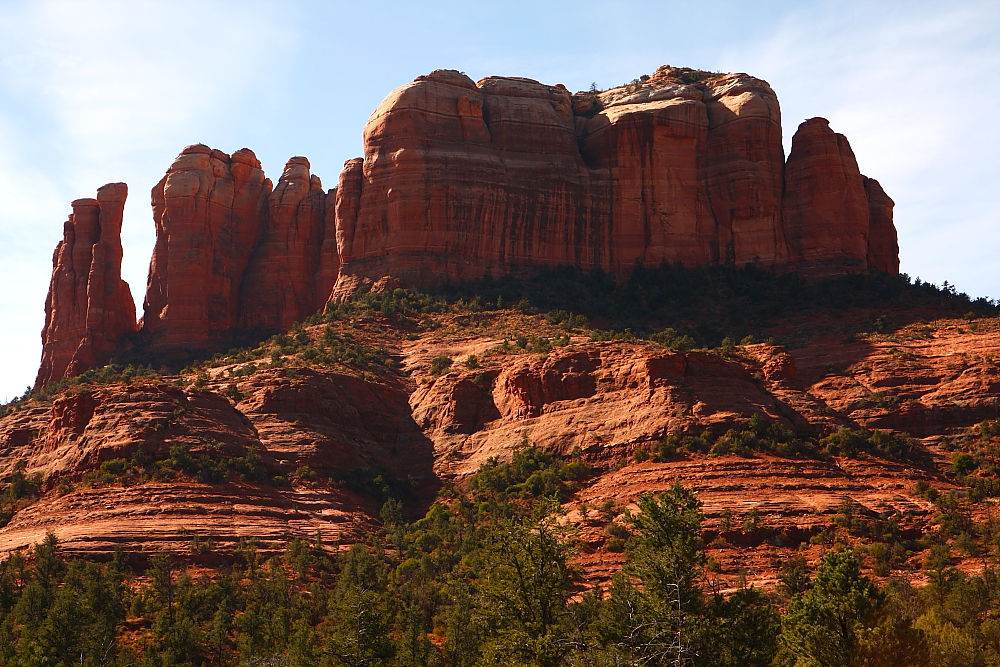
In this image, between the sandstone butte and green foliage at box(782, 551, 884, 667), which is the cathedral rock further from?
green foliage at box(782, 551, 884, 667)

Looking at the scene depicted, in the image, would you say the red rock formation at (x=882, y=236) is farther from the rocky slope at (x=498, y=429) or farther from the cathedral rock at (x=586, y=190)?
the rocky slope at (x=498, y=429)

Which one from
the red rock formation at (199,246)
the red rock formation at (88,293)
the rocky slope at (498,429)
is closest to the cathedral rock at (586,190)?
the red rock formation at (199,246)

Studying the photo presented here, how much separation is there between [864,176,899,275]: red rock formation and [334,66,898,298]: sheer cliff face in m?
2.12

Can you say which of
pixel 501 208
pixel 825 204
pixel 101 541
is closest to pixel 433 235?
pixel 501 208

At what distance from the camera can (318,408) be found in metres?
71.9

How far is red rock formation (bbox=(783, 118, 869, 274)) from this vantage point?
3531 inches

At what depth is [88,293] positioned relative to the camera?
10006cm

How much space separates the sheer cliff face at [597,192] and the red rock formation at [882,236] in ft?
6.96

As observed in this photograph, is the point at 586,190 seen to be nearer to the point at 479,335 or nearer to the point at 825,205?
the point at 479,335

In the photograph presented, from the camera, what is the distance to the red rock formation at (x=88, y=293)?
99119 millimetres

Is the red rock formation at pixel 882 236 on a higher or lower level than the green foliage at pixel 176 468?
higher

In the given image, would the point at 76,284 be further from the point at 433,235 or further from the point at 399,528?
the point at 399,528

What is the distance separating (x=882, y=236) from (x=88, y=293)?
201ft

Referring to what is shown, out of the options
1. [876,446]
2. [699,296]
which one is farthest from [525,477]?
[699,296]
